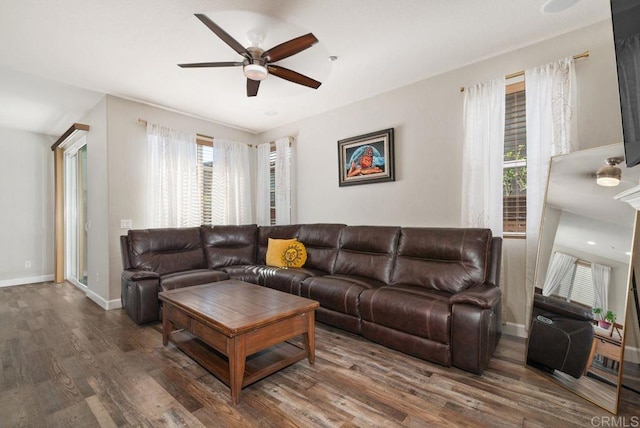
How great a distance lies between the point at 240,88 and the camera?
11.3 ft

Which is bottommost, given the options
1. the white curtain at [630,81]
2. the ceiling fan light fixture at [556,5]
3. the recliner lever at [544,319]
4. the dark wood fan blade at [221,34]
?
the recliner lever at [544,319]

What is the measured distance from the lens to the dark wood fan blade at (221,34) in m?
1.87

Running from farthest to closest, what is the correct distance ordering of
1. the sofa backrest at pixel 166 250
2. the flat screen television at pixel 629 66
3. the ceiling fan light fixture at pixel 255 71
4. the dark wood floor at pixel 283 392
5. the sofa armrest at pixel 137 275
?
the sofa backrest at pixel 166 250
the sofa armrest at pixel 137 275
the ceiling fan light fixture at pixel 255 71
the dark wood floor at pixel 283 392
the flat screen television at pixel 629 66

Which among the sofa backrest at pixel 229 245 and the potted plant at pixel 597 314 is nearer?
the potted plant at pixel 597 314

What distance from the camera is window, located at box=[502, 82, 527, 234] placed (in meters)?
2.69

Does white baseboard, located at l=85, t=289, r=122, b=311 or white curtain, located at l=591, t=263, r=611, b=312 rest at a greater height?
white curtain, located at l=591, t=263, r=611, b=312

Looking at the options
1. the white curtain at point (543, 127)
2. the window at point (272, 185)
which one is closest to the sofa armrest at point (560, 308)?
the white curtain at point (543, 127)

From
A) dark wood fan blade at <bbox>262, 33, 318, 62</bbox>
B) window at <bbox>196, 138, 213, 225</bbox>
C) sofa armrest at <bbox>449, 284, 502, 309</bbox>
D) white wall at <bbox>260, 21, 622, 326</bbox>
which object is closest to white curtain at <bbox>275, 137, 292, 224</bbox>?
white wall at <bbox>260, 21, 622, 326</bbox>

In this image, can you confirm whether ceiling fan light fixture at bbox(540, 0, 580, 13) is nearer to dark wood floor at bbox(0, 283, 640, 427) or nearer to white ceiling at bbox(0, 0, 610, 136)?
white ceiling at bbox(0, 0, 610, 136)

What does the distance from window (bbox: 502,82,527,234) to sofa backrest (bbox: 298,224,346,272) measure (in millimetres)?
1822

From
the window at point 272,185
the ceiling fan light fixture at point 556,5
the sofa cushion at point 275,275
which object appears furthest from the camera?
the window at point 272,185

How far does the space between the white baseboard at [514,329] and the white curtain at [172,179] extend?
4209 mm

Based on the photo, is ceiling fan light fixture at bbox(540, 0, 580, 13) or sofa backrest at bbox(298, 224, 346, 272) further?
sofa backrest at bbox(298, 224, 346, 272)

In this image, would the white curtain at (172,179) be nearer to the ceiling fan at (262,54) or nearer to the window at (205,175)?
the window at (205,175)
